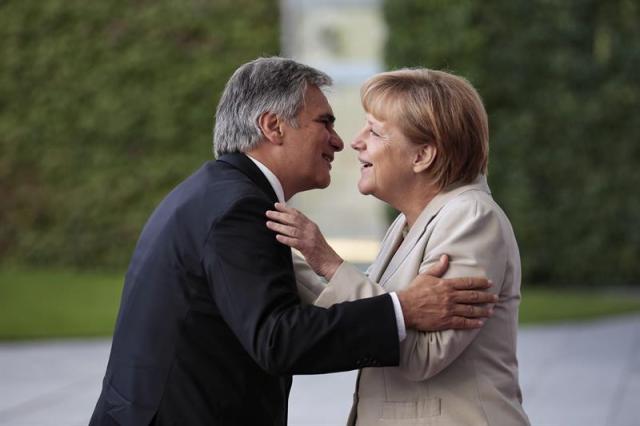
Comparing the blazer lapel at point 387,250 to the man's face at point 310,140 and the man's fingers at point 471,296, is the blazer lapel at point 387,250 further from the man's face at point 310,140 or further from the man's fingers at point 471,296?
the man's fingers at point 471,296

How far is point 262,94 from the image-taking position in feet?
9.23

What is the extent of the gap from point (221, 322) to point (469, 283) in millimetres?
584

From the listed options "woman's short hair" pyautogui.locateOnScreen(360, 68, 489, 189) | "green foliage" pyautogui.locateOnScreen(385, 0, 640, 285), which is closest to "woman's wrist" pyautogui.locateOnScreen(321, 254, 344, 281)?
"woman's short hair" pyautogui.locateOnScreen(360, 68, 489, 189)

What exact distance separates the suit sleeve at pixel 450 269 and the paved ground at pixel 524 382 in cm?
369

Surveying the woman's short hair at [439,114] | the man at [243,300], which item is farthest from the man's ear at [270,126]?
the woman's short hair at [439,114]

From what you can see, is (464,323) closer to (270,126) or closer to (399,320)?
(399,320)

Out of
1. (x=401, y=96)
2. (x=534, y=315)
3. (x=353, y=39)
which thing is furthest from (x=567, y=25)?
(x=401, y=96)

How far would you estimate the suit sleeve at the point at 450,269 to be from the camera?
2.53m

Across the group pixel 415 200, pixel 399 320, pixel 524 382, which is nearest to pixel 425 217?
pixel 415 200

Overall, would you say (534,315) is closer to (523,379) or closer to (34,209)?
(523,379)

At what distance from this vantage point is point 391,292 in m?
2.62

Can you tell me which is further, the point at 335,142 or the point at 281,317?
the point at 335,142

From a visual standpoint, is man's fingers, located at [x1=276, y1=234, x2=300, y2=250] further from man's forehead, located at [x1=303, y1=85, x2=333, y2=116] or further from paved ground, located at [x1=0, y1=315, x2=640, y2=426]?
paved ground, located at [x1=0, y1=315, x2=640, y2=426]

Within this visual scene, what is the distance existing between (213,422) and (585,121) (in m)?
9.71
